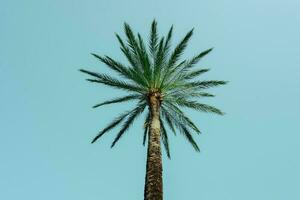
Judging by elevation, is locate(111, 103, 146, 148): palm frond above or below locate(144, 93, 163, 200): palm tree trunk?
above

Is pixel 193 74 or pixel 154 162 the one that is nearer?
pixel 154 162

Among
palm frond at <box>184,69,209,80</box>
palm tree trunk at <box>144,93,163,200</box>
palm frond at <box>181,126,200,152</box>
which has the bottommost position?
palm tree trunk at <box>144,93,163,200</box>

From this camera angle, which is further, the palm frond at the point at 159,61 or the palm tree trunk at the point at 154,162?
the palm frond at the point at 159,61

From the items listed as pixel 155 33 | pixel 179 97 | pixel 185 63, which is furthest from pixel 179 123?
pixel 155 33

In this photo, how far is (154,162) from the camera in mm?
16031

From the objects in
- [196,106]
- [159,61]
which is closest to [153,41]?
[159,61]

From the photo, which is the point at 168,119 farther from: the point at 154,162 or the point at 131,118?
the point at 154,162

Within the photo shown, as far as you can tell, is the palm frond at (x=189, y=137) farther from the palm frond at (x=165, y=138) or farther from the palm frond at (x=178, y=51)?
the palm frond at (x=178, y=51)

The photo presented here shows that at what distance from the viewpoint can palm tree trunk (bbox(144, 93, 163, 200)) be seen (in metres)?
14.6

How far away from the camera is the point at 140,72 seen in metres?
20.9

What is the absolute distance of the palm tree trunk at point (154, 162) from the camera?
575 inches

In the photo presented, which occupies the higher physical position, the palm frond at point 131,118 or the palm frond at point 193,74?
the palm frond at point 193,74

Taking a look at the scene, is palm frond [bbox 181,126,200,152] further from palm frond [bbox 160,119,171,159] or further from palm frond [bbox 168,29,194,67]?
palm frond [bbox 168,29,194,67]

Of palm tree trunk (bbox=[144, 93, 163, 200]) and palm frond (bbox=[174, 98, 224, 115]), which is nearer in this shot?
palm tree trunk (bbox=[144, 93, 163, 200])
